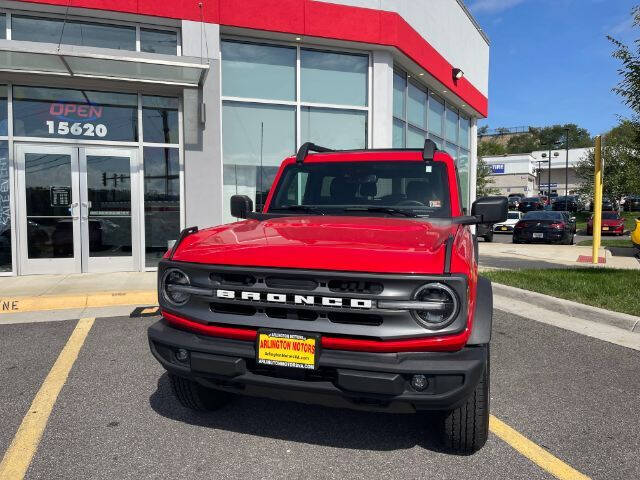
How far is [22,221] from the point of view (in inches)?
353

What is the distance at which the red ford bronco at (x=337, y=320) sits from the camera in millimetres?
2309

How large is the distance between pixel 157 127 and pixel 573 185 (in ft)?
259

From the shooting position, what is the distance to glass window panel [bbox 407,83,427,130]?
12992 mm

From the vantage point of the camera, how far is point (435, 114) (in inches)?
581

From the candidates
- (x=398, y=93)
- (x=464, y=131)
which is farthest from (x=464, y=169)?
(x=398, y=93)

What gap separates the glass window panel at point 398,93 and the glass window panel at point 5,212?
837cm

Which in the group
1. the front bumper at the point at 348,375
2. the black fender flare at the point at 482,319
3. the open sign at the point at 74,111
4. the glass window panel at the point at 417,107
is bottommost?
the front bumper at the point at 348,375

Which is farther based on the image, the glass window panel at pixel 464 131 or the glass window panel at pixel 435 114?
the glass window panel at pixel 464 131

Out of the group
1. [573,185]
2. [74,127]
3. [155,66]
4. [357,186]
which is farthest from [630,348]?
[573,185]

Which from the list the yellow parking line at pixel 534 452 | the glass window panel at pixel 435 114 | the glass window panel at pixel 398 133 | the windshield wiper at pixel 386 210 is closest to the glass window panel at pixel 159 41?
the glass window panel at pixel 398 133

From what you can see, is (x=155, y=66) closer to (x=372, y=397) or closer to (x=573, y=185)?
(x=372, y=397)

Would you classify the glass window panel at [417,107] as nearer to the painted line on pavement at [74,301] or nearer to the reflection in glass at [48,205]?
the reflection in glass at [48,205]

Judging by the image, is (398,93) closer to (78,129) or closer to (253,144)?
(253,144)

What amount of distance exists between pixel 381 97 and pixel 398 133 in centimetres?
151
